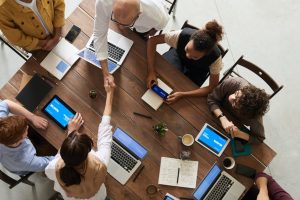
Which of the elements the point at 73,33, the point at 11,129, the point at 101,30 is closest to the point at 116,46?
the point at 101,30

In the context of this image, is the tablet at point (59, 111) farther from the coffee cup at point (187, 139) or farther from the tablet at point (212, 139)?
the tablet at point (212, 139)

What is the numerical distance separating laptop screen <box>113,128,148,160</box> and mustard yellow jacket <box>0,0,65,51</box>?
0.93m

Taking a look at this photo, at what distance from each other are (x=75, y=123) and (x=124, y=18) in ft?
2.72

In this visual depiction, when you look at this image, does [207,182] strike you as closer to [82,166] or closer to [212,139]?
[212,139]

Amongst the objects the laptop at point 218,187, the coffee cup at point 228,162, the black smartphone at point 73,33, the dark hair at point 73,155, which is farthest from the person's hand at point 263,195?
the black smartphone at point 73,33

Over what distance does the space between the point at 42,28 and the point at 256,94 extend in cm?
169

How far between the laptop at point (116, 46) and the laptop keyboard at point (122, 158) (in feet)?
2.17

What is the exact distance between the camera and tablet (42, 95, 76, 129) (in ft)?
8.09

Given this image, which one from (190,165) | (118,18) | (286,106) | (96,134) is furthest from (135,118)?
(286,106)

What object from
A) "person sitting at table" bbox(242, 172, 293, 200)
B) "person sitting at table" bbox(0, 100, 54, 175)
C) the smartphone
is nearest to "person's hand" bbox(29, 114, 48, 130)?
"person sitting at table" bbox(0, 100, 54, 175)

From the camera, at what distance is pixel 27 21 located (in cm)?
248

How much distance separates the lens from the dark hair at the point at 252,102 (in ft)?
7.56

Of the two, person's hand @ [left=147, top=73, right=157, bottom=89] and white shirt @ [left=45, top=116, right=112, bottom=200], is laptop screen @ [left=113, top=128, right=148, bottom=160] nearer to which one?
white shirt @ [left=45, top=116, right=112, bottom=200]

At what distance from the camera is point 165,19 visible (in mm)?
2646
